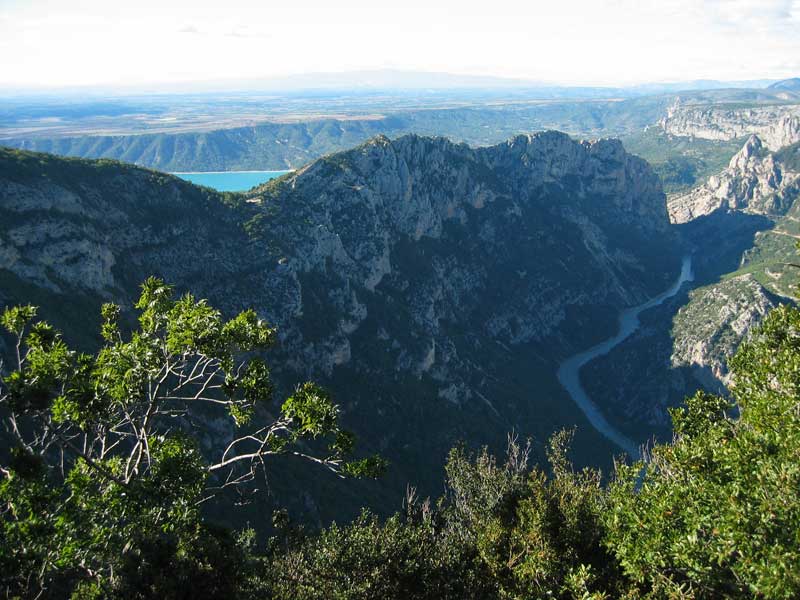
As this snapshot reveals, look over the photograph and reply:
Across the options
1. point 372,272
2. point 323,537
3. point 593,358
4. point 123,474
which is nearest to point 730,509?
point 323,537

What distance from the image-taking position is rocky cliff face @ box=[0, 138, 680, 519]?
68.2 meters

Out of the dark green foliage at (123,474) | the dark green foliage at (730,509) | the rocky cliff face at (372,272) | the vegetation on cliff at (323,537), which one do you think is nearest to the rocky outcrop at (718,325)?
the rocky cliff face at (372,272)

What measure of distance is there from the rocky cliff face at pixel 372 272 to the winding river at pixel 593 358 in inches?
154

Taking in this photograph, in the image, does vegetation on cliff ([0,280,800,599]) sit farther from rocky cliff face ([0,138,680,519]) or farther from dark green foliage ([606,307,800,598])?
rocky cliff face ([0,138,680,519])

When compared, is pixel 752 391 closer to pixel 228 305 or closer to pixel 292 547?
pixel 292 547

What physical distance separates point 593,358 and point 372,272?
245 ft

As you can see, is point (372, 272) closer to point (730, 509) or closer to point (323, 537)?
point (323, 537)

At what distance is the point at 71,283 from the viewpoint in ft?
209

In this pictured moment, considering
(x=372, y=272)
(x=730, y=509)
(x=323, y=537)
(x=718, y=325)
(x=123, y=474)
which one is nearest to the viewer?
(x=730, y=509)

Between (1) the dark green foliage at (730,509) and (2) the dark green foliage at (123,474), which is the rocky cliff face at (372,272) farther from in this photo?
(1) the dark green foliage at (730,509)

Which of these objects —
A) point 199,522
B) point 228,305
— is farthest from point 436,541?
point 228,305

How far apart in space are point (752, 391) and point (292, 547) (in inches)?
→ 863

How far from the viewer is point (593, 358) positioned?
150875 millimetres

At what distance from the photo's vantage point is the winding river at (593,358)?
121188mm
